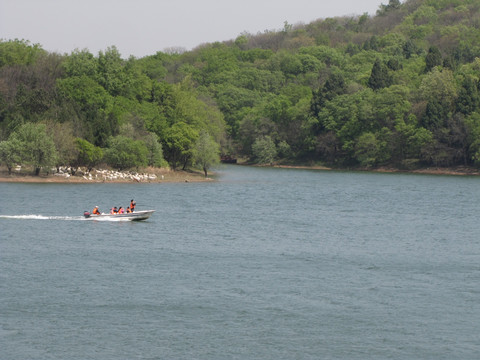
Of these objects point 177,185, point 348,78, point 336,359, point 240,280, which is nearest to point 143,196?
point 177,185

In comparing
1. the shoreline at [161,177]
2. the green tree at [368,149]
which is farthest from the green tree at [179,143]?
the green tree at [368,149]

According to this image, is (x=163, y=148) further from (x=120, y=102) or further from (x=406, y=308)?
(x=406, y=308)

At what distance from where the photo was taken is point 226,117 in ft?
604

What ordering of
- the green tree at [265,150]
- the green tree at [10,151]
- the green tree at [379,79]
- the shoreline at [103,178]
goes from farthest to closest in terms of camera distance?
1. the green tree at [379,79]
2. the green tree at [265,150]
3. the shoreline at [103,178]
4. the green tree at [10,151]

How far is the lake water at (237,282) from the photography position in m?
33.5

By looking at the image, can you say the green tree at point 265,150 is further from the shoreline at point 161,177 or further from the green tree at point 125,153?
the green tree at point 125,153

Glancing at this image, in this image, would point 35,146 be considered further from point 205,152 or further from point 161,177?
point 205,152

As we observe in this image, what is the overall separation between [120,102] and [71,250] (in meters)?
72.3

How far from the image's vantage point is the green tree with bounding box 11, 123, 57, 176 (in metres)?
95.4

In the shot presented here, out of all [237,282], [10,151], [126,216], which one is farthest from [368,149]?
[237,282]

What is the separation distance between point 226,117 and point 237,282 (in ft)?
466

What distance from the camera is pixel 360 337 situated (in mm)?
34281

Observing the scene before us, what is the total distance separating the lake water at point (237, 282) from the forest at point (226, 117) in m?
25.4

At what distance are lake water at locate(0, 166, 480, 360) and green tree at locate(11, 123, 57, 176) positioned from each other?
1603cm
